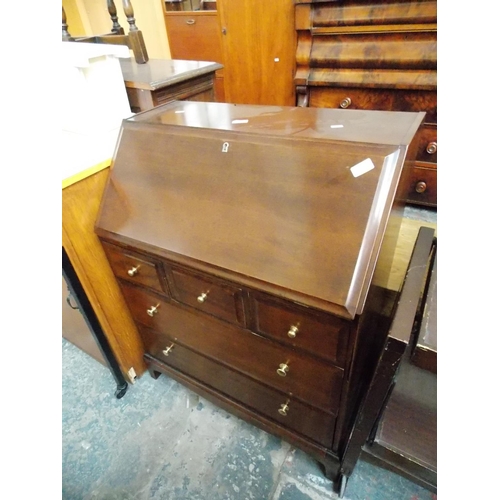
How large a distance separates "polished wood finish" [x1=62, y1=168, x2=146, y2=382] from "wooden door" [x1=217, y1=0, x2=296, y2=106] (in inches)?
51.0

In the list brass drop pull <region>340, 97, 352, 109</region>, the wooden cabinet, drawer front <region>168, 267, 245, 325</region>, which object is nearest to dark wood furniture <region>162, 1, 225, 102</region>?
the wooden cabinet

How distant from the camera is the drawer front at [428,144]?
136 cm

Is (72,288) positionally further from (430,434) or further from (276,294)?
(430,434)

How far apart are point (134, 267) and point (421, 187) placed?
1.30m

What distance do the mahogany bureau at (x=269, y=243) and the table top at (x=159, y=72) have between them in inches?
7.9

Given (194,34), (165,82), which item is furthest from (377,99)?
(194,34)

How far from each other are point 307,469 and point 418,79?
1555mm

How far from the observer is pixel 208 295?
84 cm

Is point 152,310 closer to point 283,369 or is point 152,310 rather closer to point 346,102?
point 283,369

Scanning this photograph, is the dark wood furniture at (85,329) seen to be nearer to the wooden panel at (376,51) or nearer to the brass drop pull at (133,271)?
the brass drop pull at (133,271)

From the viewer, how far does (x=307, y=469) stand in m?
1.08

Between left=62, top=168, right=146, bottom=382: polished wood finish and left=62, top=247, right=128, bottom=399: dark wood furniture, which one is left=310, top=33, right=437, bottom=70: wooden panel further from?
left=62, top=247, right=128, bottom=399: dark wood furniture

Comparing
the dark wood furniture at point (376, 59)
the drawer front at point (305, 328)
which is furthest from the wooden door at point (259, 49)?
the drawer front at point (305, 328)

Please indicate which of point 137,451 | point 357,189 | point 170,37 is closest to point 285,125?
point 357,189
